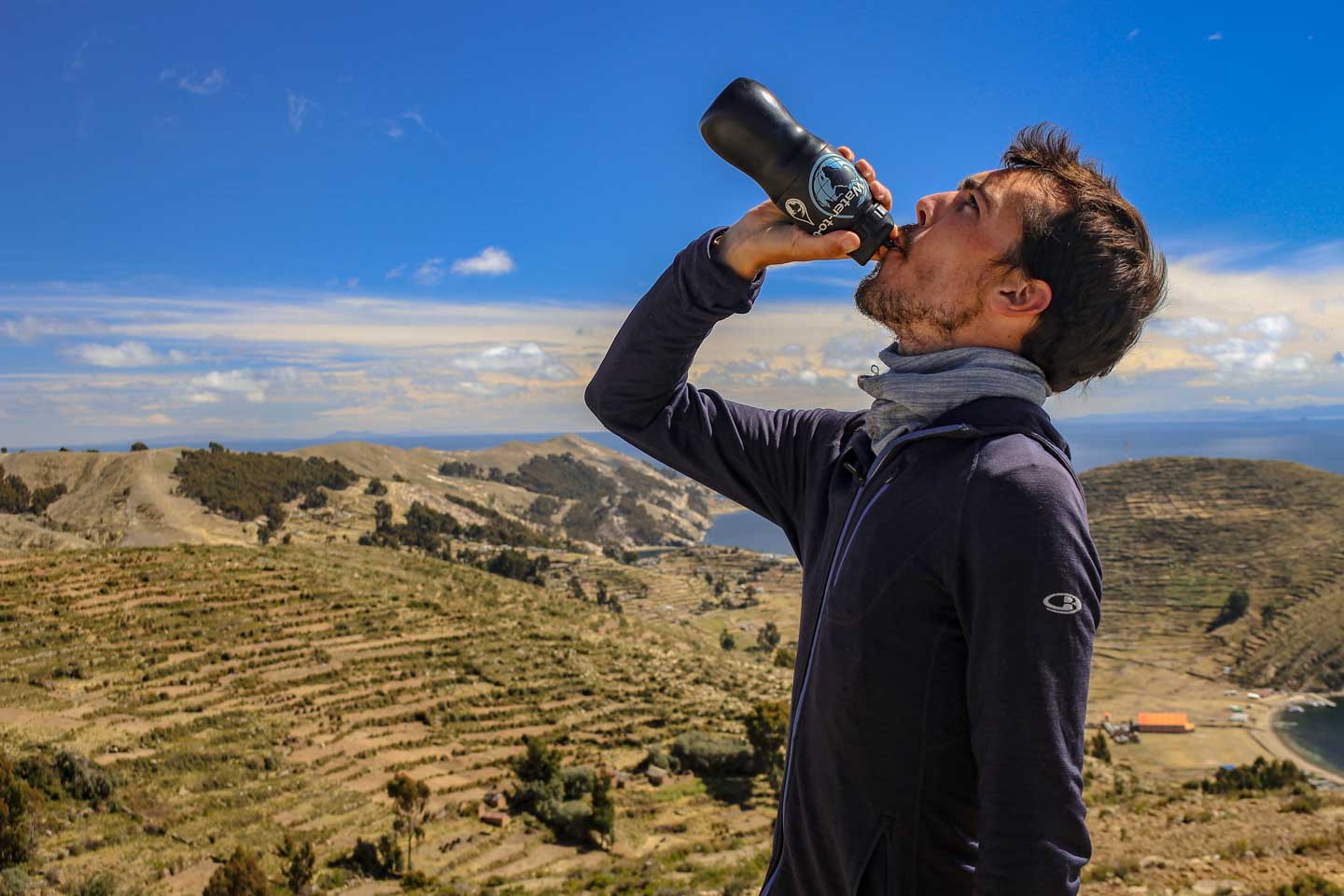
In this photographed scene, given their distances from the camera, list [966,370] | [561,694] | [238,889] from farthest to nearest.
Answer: [561,694] → [238,889] → [966,370]

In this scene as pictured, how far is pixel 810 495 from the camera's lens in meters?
1.75

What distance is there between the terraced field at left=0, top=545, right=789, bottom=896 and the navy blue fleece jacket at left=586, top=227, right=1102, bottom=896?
38.9 feet

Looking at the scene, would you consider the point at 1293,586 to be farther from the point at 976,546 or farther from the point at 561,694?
the point at 976,546

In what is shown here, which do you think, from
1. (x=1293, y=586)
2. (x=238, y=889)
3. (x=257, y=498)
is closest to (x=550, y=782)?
(x=238, y=889)

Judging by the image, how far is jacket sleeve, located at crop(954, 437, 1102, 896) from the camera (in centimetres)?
108

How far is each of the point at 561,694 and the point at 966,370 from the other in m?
27.1

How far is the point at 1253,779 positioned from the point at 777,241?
95.9 feet

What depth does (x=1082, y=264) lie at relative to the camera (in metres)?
1.38

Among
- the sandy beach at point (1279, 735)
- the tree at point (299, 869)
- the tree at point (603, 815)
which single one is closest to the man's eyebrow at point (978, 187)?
the tree at point (299, 869)

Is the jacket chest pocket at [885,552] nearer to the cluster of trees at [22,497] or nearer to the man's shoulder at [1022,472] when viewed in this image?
the man's shoulder at [1022,472]

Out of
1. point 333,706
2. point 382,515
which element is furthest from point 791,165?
point 382,515

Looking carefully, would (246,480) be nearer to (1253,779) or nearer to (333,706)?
(333,706)

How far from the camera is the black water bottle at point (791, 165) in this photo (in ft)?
5.11

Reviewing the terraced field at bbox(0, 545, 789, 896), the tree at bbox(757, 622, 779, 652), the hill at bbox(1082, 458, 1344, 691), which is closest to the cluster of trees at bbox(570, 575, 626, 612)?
the tree at bbox(757, 622, 779, 652)
